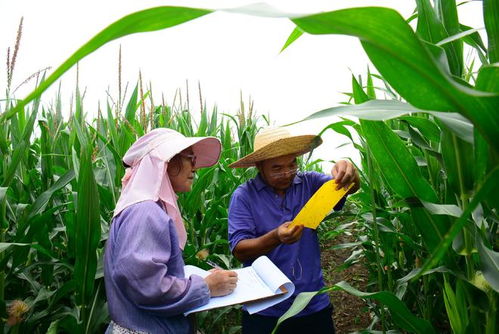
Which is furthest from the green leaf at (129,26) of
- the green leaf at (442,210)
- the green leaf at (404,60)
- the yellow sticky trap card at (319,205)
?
the yellow sticky trap card at (319,205)

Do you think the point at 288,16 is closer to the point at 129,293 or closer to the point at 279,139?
the point at 129,293

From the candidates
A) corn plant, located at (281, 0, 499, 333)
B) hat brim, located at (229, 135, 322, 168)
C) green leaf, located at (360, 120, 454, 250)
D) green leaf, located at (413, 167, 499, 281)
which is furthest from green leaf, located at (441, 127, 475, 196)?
hat brim, located at (229, 135, 322, 168)

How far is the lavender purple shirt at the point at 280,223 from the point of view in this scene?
183 centimetres

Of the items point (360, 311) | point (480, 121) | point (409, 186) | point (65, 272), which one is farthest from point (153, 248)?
point (360, 311)

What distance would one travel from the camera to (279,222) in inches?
73.9

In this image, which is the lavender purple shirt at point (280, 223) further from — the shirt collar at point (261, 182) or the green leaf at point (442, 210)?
the green leaf at point (442, 210)

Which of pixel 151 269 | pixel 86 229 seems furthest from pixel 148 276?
pixel 86 229

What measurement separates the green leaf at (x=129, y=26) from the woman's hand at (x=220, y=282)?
1.00 metres

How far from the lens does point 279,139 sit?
1.78m

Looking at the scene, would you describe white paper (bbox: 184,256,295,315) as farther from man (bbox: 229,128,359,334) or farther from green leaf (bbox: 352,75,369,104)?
green leaf (bbox: 352,75,369,104)

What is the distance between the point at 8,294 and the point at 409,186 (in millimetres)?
1700

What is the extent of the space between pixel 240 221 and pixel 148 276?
67cm

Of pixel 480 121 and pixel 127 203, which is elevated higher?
pixel 480 121

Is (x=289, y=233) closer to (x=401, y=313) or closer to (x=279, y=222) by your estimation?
(x=279, y=222)
